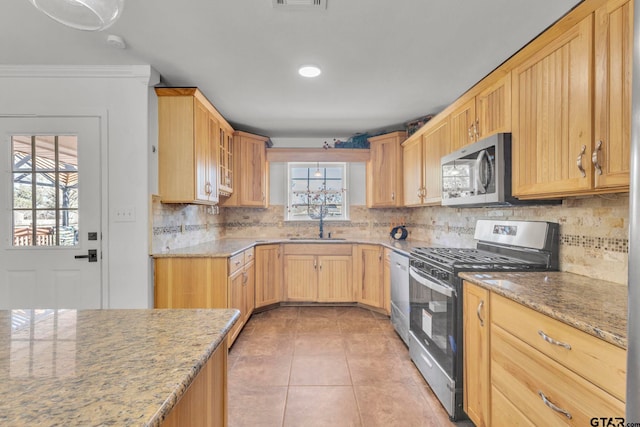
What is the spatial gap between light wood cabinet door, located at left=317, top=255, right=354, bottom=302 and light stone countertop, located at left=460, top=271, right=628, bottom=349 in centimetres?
228

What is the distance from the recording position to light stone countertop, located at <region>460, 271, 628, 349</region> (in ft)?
3.27

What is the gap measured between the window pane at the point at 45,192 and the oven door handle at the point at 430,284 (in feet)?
9.37

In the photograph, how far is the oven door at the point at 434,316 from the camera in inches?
73.5

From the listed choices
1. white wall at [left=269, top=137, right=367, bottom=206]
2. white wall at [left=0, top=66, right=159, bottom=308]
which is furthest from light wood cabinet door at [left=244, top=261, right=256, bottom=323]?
white wall at [left=269, top=137, right=367, bottom=206]

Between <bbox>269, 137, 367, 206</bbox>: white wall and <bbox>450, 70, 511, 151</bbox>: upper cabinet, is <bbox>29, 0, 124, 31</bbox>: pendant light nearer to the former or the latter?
<bbox>450, 70, 511, 151</bbox>: upper cabinet

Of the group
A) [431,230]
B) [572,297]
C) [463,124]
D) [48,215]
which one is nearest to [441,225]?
[431,230]

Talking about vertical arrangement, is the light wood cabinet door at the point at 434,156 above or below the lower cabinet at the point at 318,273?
above

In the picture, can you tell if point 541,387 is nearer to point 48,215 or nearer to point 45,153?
point 48,215

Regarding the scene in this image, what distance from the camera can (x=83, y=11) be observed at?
42.4 inches

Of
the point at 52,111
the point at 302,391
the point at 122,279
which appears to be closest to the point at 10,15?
the point at 52,111

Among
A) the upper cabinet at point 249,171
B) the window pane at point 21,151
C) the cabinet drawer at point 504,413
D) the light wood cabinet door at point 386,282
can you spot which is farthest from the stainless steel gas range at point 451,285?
the window pane at point 21,151

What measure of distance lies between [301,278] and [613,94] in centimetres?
336

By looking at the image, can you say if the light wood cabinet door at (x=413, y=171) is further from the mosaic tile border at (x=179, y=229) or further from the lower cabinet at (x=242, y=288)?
the mosaic tile border at (x=179, y=229)

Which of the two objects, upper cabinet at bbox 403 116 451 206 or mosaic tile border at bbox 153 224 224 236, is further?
upper cabinet at bbox 403 116 451 206
